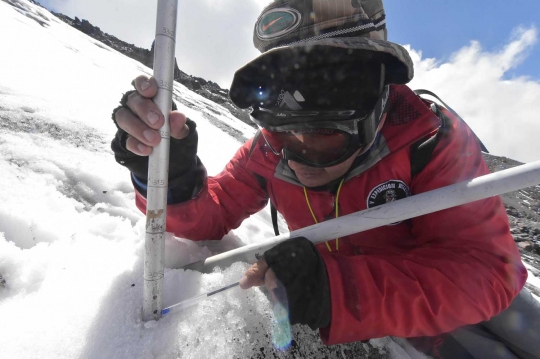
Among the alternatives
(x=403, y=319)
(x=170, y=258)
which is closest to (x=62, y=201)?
(x=170, y=258)

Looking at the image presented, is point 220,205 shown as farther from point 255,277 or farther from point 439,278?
point 439,278

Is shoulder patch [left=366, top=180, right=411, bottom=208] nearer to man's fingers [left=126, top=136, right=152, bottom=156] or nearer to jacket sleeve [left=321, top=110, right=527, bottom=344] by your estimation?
jacket sleeve [left=321, top=110, right=527, bottom=344]

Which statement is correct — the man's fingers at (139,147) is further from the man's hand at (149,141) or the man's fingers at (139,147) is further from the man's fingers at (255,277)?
the man's fingers at (255,277)

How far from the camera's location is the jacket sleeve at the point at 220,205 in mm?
1805

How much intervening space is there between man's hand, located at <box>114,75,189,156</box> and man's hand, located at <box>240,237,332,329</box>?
Answer: 601 mm

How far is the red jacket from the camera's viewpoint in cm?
120

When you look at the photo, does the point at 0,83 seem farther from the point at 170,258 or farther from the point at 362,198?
the point at 362,198

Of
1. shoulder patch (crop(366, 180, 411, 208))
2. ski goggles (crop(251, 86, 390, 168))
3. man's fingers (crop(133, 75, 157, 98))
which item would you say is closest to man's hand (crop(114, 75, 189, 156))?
man's fingers (crop(133, 75, 157, 98))

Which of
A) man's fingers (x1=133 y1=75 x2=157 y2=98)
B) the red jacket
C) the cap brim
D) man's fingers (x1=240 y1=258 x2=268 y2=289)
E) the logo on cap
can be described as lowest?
man's fingers (x1=240 y1=258 x2=268 y2=289)

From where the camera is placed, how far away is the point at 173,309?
1.24 m

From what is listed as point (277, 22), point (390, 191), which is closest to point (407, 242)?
point (390, 191)

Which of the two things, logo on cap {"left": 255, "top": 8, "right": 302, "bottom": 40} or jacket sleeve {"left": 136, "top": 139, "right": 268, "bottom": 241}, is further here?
jacket sleeve {"left": 136, "top": 139, "right": 268, "bottom": 241}

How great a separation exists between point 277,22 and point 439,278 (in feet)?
4.26

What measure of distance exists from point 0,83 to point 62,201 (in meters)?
2.01
